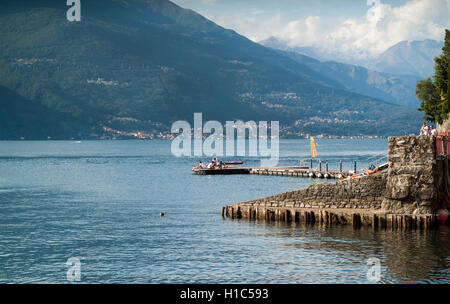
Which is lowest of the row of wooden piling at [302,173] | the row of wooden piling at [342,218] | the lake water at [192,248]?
the lake water at [192,248]

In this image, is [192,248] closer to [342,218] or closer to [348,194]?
[342,218]

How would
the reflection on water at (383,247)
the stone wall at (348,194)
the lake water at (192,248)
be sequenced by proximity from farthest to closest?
the stone wall at (348,194) < the lake water at (192,248) < the reflection on water at (383,247)

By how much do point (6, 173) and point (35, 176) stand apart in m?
11.9

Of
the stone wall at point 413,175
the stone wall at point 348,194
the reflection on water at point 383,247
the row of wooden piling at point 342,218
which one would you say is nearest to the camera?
the reflection on water at point 383,247

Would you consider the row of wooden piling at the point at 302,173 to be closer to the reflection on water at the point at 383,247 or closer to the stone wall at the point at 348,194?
the stone wall at the point at 348,194

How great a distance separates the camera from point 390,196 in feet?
136

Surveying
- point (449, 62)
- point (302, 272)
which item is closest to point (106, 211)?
point (302, 272)

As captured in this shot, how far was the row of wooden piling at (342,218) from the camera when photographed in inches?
1603

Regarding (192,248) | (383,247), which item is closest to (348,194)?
(383,247)

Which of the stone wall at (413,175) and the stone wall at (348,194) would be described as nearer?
the stone wall at (413,175)

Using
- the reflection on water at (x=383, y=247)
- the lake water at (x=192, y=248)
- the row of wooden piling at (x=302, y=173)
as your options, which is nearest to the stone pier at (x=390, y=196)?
the reflection on water at (x=383, y=247)

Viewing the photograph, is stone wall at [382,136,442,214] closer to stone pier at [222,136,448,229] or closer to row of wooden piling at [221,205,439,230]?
stone pier at [222,136,448,229]

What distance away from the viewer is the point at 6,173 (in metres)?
121
